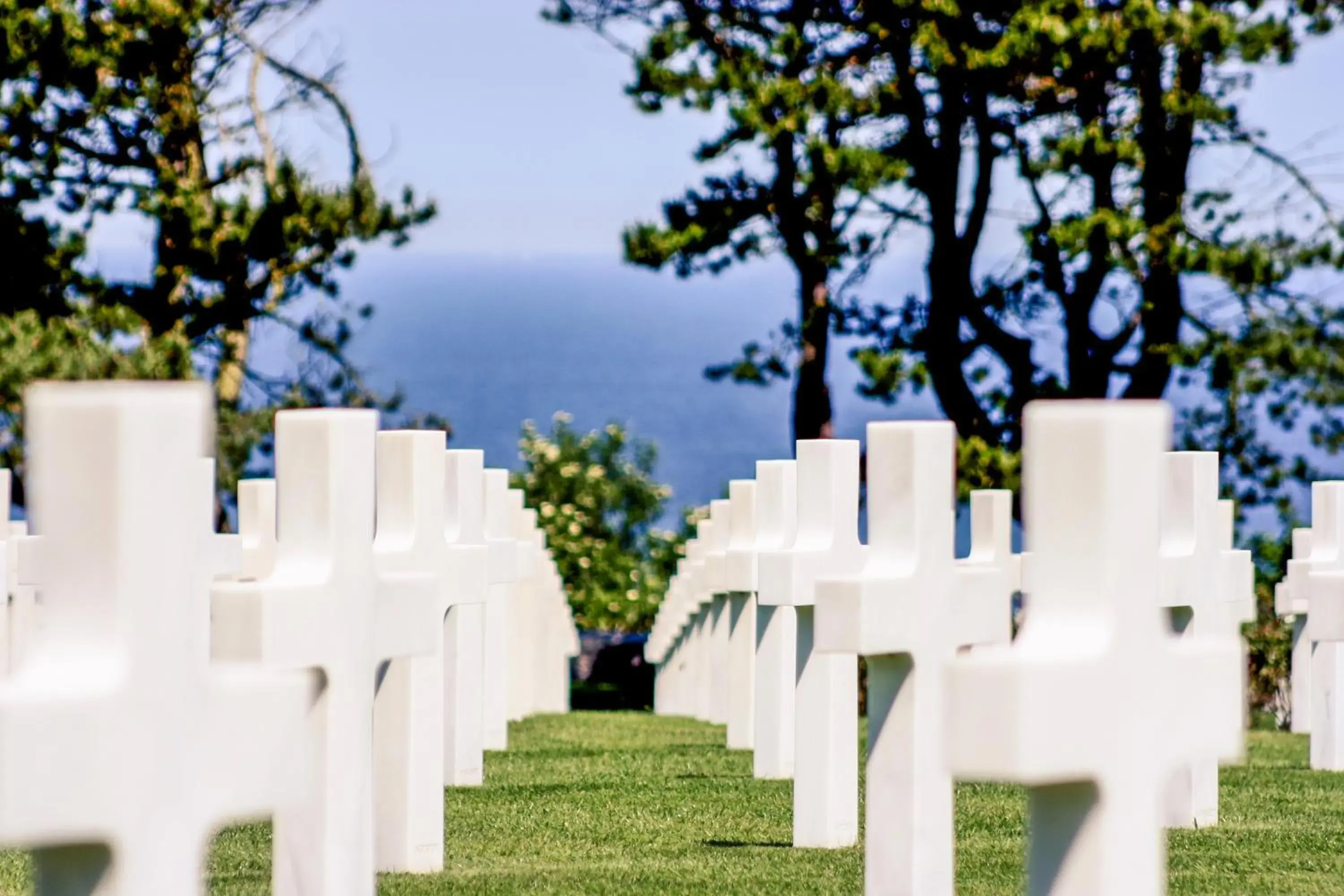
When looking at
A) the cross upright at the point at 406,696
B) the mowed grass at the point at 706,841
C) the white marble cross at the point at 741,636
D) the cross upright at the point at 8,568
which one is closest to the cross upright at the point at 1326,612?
the mowed grass at the point at 706,841

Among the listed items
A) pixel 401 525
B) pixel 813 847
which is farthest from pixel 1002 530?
pixel 401 525

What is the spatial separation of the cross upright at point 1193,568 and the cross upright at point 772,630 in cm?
115

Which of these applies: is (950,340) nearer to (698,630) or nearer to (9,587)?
(698,630)

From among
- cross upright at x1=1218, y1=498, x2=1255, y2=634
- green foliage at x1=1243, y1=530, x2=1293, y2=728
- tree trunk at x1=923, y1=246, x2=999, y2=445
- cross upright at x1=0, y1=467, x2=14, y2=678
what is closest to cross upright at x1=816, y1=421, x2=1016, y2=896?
cross upright at x1=1218, y1=498, x2=1255, y2=634

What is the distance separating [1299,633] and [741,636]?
294 cm

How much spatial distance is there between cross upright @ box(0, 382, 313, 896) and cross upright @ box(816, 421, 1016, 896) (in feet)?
5.63

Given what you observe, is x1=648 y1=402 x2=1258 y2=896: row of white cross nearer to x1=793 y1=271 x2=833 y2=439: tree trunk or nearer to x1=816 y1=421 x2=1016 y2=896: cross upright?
x1=816 y1=421 x2=1016 y2=896: cross upright

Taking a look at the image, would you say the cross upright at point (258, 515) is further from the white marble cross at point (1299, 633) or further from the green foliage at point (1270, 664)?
the green foliage at point (1270, 664)

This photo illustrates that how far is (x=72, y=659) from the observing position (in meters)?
2.26

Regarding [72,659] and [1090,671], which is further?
[1090,671]

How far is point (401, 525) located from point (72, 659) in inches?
116

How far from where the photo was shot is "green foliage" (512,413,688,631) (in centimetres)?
2452

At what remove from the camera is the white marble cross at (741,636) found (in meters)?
9.06

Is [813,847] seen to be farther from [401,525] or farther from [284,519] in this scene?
[284,519]
